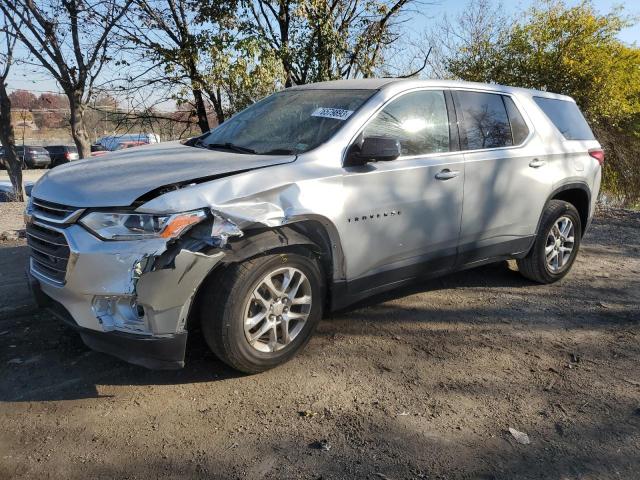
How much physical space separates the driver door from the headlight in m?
1.06

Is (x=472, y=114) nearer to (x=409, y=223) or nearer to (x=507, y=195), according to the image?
(x=507, y=195)

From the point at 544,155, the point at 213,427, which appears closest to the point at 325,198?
the point at 213,427

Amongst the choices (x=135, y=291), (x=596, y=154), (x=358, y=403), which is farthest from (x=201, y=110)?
(x=358, y=403)

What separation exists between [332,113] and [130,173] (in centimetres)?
143

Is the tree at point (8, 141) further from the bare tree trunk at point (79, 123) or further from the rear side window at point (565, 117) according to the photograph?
Result: the rear side window at point (565, 117)

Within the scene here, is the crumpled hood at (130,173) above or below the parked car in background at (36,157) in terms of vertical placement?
above

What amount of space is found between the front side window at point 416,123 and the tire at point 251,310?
1.07 metres

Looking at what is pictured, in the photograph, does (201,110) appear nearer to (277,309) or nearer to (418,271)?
(418,271)

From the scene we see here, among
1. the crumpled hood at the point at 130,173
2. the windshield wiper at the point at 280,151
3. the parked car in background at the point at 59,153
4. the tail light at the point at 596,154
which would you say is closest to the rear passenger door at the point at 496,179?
the tail light at the point at 596,154

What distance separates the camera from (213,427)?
2768 millimetres

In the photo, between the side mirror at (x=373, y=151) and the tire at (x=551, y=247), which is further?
the tire at (x=551, y=247)

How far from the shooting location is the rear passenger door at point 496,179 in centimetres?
418

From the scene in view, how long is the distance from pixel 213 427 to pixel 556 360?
2342 mm

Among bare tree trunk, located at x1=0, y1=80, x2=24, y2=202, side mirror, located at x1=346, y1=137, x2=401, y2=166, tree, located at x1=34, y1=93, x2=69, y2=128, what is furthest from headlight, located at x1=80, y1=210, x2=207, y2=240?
bare tree trunk, located at x1=0, y1=80, x2=24, y2=202
